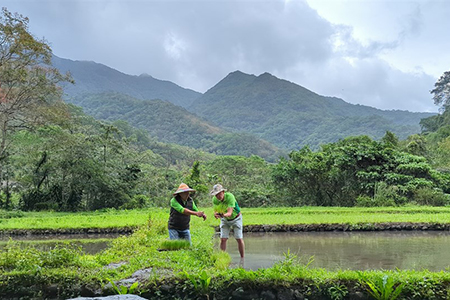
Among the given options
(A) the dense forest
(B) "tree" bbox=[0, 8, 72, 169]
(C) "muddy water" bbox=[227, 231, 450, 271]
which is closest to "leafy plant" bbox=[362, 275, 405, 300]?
(C) "muddy water" bbox=[227, 231, 450, 271]

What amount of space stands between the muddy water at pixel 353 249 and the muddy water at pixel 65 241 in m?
4.43

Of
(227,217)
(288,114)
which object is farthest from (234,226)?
(288,114)

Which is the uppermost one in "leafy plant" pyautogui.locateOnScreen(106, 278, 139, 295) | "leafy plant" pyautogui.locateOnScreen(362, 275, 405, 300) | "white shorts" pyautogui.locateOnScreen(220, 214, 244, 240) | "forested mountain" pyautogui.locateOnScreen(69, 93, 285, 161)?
"forested mountain" pyautogui.locateOnScreen(69, 93, 285, 161)

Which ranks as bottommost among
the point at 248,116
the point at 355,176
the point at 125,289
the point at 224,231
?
the point at 125,289

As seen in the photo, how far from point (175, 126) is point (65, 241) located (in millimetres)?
84850

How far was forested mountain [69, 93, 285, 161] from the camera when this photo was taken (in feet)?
268

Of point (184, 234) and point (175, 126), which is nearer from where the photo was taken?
point (184, 234)

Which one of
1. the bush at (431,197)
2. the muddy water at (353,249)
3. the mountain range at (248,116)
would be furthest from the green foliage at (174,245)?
the mountain range at (248,116)

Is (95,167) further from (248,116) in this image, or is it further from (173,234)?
(248,116)

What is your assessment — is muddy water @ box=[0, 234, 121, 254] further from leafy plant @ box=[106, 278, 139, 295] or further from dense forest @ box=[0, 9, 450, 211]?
dense forest @ box=[0, 9, 450, 211]

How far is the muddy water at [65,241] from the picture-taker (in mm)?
11172

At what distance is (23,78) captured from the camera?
20.3 m

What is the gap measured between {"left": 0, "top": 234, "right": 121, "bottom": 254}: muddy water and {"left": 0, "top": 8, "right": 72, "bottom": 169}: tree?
10.1 m

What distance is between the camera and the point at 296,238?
475 inches
